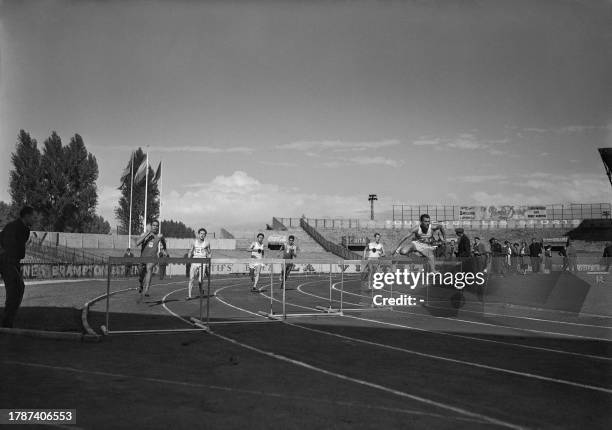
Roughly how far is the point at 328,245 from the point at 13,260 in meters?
60.7

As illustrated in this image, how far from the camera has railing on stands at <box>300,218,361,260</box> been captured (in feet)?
207

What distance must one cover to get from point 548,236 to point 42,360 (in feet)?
258

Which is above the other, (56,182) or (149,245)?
(56,182)

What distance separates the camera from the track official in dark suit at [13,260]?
30.0ft

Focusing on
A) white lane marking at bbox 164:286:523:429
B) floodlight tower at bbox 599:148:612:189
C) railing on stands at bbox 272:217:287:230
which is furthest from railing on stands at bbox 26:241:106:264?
floodlight tower at bbox 599:148:612:189

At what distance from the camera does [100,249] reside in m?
54.2

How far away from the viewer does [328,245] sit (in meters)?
69.5

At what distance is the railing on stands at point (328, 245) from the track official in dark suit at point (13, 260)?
174 feet

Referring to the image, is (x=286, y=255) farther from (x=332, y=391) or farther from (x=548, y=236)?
(x=548, y=236)

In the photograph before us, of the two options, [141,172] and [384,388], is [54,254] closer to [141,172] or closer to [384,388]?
[141,172]

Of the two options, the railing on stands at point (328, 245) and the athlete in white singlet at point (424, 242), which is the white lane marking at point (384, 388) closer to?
the athlete in white singlet at point (424, 242)

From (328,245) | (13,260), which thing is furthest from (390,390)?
(328,245)

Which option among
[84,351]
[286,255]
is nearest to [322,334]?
[84,351]

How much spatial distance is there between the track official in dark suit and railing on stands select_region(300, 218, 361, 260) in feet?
174
